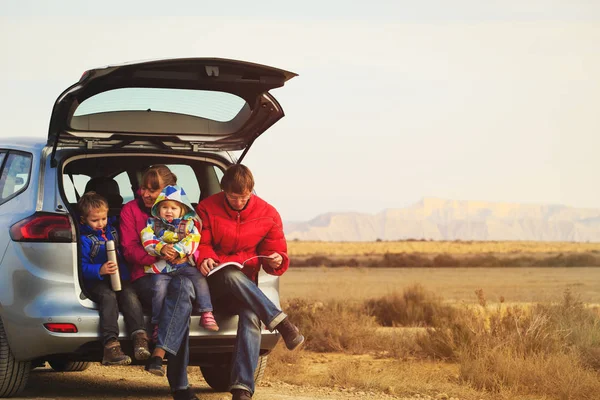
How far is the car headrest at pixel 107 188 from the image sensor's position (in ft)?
28.4

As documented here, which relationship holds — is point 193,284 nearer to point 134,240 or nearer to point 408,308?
point 134,240

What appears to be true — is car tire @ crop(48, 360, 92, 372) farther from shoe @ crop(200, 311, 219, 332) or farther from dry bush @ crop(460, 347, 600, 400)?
dry bush @ crop(460, 347, 600, 400)

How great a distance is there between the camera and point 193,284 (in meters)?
7.68

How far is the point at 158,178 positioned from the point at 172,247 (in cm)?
56

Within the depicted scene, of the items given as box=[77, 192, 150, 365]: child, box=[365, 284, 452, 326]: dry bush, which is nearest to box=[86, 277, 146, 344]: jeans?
box=[77, 192, 150, 365]: child

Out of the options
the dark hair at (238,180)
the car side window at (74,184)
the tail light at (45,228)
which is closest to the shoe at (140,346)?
the tail light at (45,228)

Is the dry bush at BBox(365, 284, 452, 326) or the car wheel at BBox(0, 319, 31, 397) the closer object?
the car wheel at BBox(0, 319, 31, 397)

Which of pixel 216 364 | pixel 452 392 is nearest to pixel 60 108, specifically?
pixel 216 364

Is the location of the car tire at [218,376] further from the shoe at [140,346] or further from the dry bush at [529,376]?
the dry bush at [529,376]

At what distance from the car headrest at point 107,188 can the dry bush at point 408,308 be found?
34.8 feet

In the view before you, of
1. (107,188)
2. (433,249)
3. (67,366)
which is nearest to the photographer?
(107,188)

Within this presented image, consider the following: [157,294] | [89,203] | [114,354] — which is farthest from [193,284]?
[89,203]

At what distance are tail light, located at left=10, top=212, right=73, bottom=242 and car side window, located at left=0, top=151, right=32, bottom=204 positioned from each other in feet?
1.30

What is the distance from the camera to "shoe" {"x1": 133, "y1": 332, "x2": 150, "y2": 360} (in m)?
7.39
